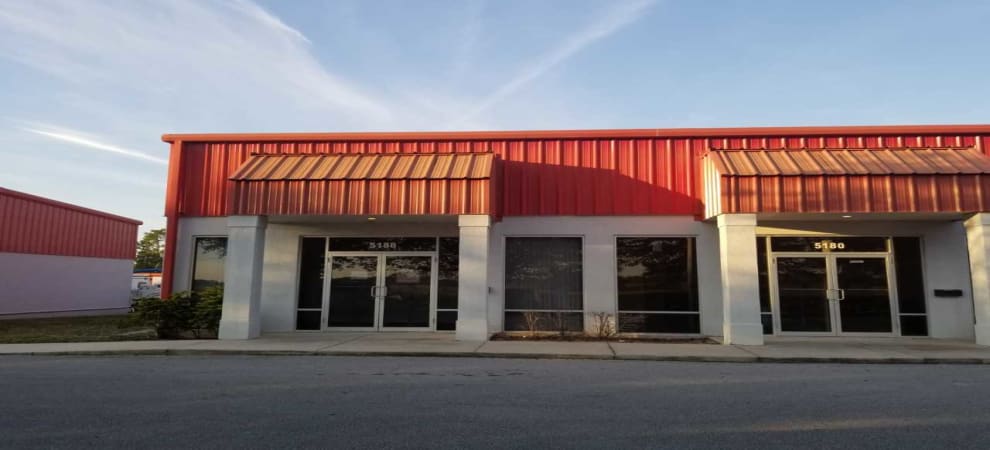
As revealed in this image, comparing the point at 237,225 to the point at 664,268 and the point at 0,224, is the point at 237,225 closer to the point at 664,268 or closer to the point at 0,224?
the point at 664,268

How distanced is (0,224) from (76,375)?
54.9 feet

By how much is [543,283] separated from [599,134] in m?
4.19

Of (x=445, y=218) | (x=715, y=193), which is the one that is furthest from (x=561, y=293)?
(x=715, y=193)

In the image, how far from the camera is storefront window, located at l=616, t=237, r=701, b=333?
544 inches

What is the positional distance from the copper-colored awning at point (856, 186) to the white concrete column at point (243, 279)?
1075cm

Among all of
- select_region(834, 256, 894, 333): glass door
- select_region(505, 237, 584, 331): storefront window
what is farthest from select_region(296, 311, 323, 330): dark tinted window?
select_region(834, 256, 894, 333): glass door

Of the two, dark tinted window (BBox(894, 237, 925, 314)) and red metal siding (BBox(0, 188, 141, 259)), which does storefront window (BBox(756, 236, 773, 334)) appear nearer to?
dark tinted window (BBox(894, 237, 925, 314))

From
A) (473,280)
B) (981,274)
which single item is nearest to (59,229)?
(473,280)

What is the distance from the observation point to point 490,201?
12.8m

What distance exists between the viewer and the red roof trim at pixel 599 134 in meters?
14.0

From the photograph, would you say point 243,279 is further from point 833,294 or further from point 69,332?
point 833,294

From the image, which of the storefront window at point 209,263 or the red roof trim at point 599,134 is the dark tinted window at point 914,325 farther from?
the storefront window at point 209,263

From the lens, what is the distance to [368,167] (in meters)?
13.5

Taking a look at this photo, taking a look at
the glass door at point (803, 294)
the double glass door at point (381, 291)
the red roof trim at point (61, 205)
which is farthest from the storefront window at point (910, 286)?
the red roof trim at point (61, 205)
